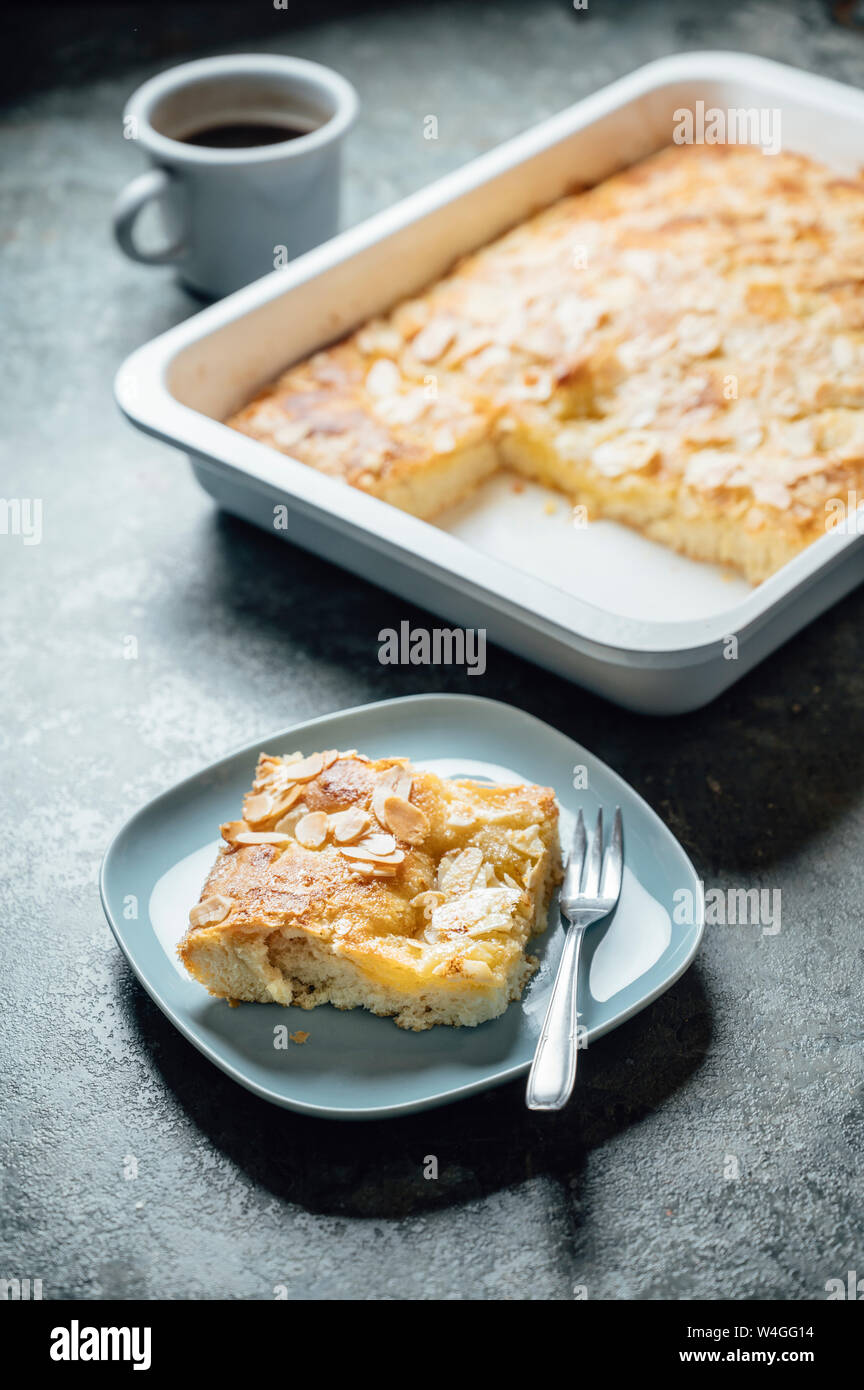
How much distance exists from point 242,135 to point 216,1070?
66.1 inches

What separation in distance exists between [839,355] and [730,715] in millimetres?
687

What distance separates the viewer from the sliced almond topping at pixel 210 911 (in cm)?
144

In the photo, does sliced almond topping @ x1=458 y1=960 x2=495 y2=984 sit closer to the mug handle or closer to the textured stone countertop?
the textured stone countertop

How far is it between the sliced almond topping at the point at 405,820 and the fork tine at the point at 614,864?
0.20 metres

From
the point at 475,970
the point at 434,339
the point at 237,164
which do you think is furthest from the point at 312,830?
the point at 237,164

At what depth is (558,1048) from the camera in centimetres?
134

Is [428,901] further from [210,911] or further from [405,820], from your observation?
[210,911]

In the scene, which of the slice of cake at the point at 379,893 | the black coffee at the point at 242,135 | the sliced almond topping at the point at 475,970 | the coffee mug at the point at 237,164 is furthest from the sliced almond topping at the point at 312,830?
the black coffee at the point at 242,135

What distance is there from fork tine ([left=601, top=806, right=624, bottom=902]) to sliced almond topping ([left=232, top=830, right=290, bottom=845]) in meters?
0.35

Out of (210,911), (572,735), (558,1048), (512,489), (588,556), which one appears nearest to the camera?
(558,1048)

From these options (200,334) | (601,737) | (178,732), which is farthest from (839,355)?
(178,732)

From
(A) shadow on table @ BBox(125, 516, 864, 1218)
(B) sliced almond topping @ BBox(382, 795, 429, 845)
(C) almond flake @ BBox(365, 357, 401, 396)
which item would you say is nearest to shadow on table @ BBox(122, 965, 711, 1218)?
(A) shadow on table @ BBox(125, 516, 864, 1218)

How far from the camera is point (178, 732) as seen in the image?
72.8 inches
